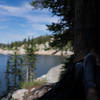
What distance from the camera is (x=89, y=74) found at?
113 centimetres

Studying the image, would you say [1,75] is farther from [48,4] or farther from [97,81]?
[97,81]

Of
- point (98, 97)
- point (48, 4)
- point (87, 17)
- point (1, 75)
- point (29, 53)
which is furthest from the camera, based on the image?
point (1, 75)

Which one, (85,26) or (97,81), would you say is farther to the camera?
(85,26)

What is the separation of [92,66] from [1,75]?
31.9m

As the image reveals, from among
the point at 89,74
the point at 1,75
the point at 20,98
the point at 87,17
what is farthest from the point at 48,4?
the point at 1,75

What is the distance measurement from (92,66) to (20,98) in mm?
5658

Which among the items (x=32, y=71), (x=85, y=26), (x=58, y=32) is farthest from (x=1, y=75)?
(x=85, y=26)

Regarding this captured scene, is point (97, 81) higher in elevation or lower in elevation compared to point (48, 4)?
lower

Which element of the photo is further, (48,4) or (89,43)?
(48,4)

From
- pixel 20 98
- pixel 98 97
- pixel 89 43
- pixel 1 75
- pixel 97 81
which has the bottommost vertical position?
pixel 1 75

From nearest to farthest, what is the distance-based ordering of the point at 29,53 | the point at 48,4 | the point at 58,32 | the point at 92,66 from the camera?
the point at 92,66 → the point at 48,4 → the point at 58,32 → the point at 29,53

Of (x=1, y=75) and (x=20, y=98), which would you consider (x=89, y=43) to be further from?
(x=1, y=75)

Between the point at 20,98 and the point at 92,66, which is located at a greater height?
the point at 92,66

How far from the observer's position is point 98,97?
1058mm
